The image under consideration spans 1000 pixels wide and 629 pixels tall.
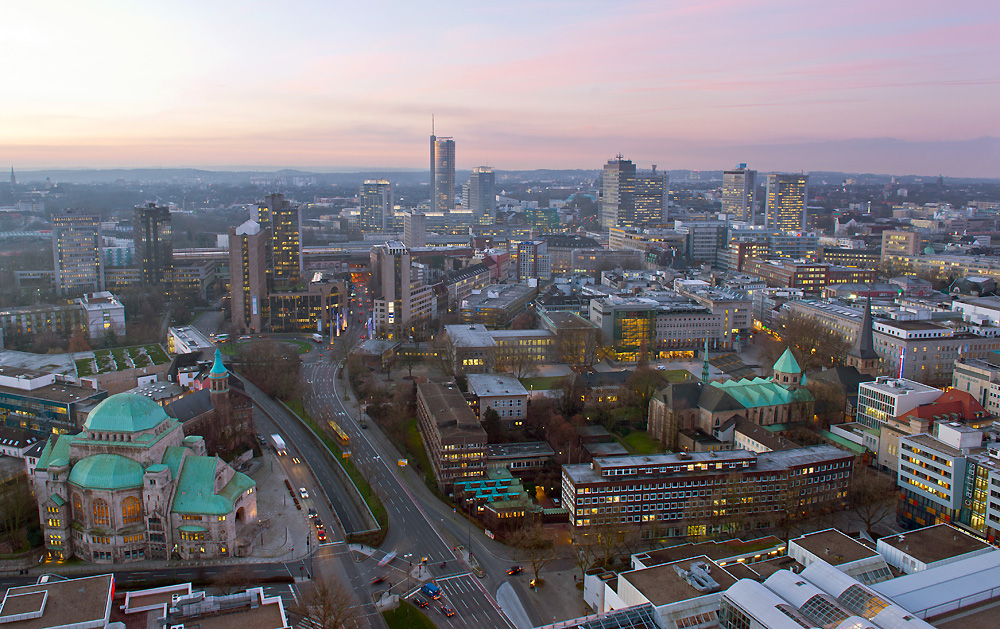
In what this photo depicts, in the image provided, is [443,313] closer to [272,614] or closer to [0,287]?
[0,287]

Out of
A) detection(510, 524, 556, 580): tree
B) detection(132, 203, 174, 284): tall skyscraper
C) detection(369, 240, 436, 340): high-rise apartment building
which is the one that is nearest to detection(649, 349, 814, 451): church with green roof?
detection(510, 524, 556, 580): tree

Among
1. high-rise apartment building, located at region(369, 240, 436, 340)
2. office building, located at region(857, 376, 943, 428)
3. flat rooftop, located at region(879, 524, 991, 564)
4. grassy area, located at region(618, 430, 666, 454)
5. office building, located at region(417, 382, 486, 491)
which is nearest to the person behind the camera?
flat rooftop, located at region(879, 524, 991, 564)

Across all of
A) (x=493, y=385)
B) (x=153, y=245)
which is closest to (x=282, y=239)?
(x=153, y=245)

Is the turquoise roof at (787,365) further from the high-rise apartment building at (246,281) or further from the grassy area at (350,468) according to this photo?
the high-rise apartment building at (246,281)

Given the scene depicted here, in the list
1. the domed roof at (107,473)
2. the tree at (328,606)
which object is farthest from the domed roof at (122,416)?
the tree at (328,606)

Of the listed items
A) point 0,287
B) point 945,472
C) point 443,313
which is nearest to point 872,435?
point 945,472

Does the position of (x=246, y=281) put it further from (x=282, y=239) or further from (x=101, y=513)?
(x=101, y=513)

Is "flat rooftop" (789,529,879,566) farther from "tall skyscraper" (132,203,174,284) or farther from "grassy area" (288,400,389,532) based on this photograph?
"tall skyscraper" (132,203,174,284)
